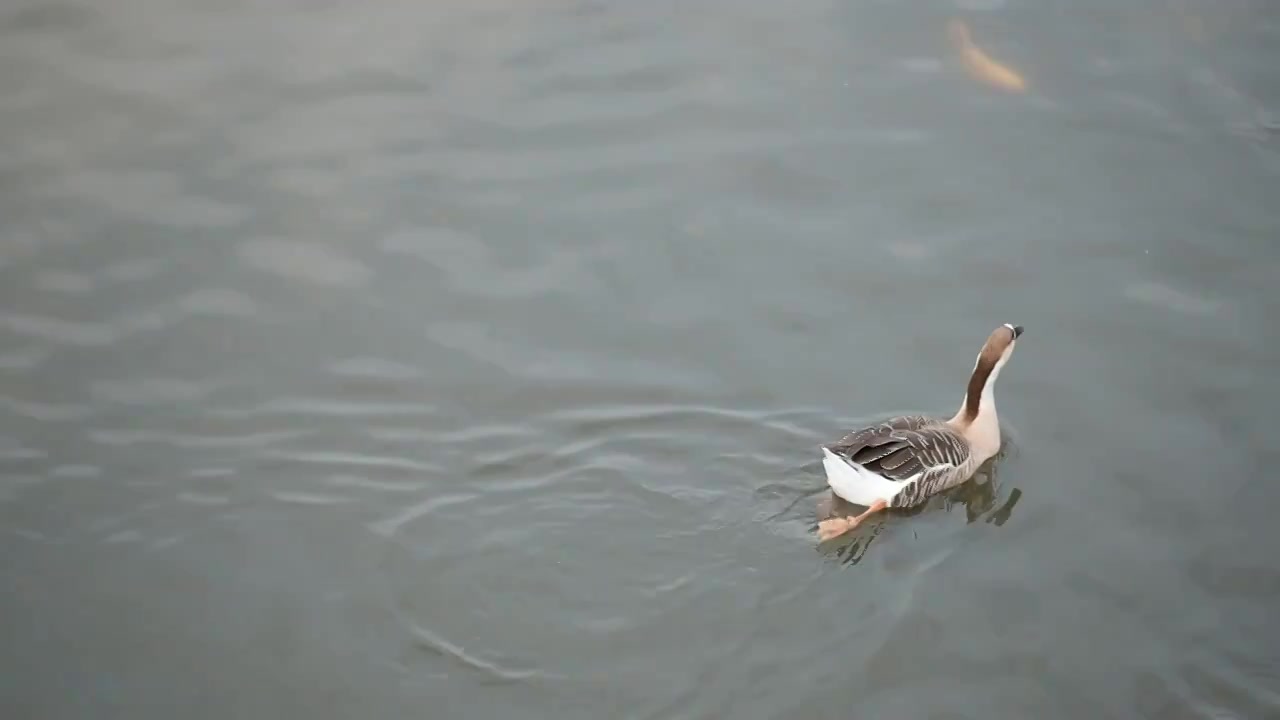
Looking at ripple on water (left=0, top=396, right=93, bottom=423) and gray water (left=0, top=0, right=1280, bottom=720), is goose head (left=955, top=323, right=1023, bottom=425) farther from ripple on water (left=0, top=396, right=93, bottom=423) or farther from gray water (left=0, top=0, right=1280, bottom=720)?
ripple on water (left=0, top=396, right=93, bottom=423)

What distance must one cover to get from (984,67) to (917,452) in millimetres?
5236

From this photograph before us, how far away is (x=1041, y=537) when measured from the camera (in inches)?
340

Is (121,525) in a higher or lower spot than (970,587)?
higher

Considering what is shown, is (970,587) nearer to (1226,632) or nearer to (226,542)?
(1226,632)

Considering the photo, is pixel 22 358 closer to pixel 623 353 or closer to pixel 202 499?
pixel 202 499

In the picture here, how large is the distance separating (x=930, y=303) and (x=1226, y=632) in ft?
11.1

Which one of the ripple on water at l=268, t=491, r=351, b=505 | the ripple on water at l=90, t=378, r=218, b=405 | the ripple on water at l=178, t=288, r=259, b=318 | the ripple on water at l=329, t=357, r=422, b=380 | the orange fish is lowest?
the ripple on water at l=268, t=491, r=351, b=505

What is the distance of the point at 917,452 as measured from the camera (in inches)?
345

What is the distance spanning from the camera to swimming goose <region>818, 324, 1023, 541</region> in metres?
8.64

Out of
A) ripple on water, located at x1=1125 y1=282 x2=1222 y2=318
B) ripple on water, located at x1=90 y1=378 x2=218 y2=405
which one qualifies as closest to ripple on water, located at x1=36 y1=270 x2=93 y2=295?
ripple on water, located at x1=90 y1=378 x2=218 y2=405

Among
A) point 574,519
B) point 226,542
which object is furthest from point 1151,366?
point 226,542

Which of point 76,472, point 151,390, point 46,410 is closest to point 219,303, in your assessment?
point 151,390

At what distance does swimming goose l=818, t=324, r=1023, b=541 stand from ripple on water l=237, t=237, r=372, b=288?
3869 millimetres

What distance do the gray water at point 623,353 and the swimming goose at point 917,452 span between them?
0.20 meters
